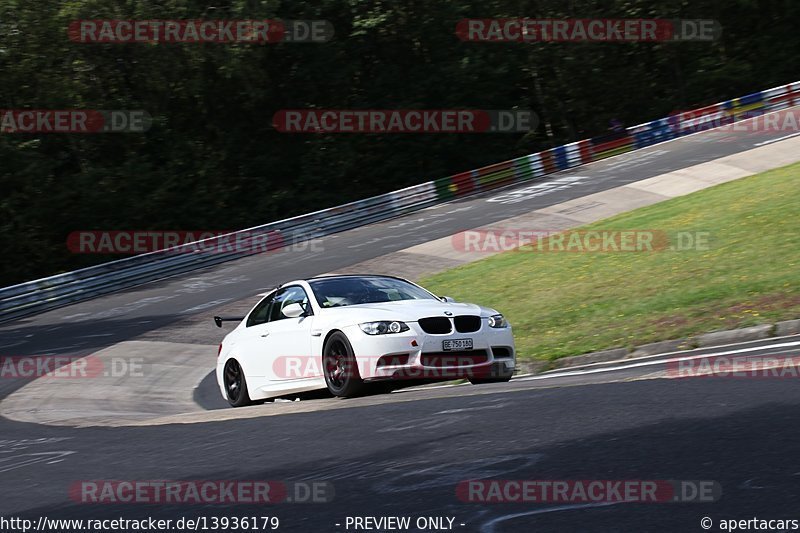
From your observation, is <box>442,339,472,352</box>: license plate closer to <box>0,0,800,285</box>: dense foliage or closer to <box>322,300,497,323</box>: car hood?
<box>322,300,497,323</box>: car hood

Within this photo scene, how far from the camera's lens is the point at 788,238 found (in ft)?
61.4

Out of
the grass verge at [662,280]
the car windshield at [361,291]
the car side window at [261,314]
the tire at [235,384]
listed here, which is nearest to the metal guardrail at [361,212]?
the grass verge at [662,280]

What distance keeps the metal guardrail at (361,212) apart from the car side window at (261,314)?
1540cm

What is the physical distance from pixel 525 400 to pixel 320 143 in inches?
1544

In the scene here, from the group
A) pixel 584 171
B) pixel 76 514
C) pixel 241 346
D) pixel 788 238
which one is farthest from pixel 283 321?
pixel 584 171

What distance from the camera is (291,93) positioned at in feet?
159

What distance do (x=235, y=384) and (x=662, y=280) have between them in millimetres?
8339

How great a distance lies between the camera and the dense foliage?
1593 inches

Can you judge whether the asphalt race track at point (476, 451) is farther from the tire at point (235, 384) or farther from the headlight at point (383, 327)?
the tire at point (235, 384)

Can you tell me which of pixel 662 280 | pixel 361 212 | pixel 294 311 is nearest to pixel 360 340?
pixel 294 311

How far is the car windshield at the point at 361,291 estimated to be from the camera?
12.2 metres

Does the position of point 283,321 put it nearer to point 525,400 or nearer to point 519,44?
point 525,400

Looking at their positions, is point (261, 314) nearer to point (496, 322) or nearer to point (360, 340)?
point (360, 340)

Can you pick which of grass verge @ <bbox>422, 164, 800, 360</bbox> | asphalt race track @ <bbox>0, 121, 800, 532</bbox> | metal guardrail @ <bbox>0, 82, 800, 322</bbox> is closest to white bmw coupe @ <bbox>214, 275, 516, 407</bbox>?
asphalt race track @ <bbox>0, 121, 800, 532</bbox>
